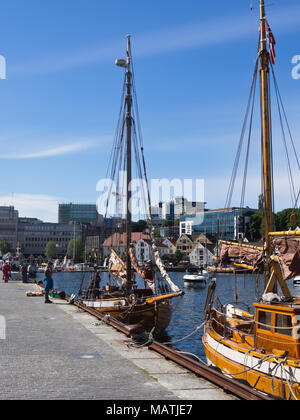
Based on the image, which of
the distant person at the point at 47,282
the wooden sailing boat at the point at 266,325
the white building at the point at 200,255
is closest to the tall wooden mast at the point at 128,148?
the distant person at the point at 47,282

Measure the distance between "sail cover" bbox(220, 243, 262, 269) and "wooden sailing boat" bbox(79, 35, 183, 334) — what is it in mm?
4970

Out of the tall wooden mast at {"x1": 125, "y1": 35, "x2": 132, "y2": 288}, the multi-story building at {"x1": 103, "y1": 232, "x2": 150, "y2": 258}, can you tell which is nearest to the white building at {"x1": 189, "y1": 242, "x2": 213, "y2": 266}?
the multi-story building at {"x1": 103, "y1": 232, "x2": 150, "y2": 258}

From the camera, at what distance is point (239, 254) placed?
23672 mm

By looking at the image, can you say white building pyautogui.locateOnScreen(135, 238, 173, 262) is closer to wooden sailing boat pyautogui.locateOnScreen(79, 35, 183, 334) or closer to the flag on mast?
wooden sailing boat pyautogui.locateOnScreen(79, 35, 183, 334)

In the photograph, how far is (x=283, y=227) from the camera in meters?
145

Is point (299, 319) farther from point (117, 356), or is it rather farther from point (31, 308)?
point (31, 308)

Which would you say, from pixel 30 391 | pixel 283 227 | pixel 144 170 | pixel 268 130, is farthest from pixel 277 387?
pixel 283 227

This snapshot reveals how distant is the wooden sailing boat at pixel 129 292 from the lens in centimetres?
2908

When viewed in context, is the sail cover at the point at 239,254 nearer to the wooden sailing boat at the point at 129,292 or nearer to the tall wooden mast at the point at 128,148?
the wooden sailing boat at the point at 129,292

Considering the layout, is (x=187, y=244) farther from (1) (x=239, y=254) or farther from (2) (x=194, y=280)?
(1) (x=239, y=254)

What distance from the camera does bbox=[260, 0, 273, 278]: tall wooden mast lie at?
2200 centimetres

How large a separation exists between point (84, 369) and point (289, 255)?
11.8m

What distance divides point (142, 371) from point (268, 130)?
15.2 meters
